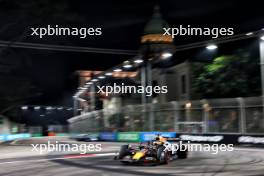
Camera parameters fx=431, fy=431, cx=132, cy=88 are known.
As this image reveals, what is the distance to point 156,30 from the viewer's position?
93.9 meters

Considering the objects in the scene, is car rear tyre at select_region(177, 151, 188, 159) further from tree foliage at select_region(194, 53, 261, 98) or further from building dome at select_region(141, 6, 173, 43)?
building dome at select_region(141, 6, 173, 43)

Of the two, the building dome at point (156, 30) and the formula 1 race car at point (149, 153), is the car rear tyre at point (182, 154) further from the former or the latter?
the building dome at point (156, 30)

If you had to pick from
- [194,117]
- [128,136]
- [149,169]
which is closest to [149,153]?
[149,169]

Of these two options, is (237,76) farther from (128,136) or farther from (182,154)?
(182,154)

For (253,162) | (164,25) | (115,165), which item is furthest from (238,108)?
(164,25)

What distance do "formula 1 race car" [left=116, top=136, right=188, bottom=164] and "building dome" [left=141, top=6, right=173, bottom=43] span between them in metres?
74.7

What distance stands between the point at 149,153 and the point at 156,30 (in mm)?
80595

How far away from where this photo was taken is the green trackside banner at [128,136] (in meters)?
33.4

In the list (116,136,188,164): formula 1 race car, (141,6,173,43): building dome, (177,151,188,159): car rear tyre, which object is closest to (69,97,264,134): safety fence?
(177,151,188,159): car rear tyre

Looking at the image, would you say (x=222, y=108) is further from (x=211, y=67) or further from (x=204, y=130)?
(x=211, y=67)

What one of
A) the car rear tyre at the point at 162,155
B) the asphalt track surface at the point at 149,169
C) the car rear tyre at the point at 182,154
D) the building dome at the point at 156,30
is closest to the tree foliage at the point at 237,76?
the car rear tyre at the point at 182,154

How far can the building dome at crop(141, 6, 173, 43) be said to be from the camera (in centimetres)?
9025

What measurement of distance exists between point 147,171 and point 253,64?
2800 centimetres

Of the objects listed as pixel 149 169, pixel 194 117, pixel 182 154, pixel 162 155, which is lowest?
pixel 149 169
